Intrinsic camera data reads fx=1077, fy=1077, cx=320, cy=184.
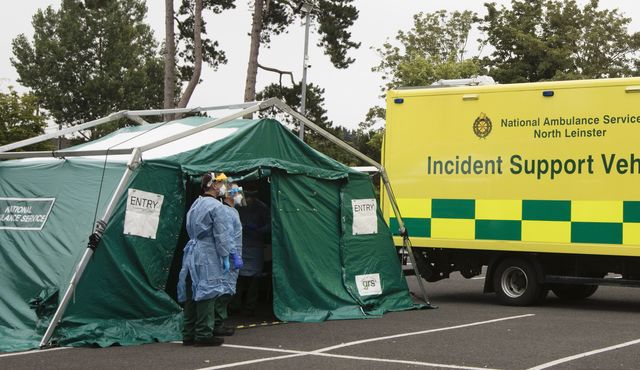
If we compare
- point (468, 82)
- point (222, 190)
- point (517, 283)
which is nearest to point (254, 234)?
point (222, 190)

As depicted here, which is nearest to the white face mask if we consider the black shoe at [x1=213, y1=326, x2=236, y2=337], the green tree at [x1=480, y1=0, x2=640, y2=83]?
the black shoe at [x1=213, y1=326, x2=236, y2=337]

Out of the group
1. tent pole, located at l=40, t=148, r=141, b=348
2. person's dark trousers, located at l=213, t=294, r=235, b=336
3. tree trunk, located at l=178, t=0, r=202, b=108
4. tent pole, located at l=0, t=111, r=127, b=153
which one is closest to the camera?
tent pole, located at l=40, t=148, r=141, b=348

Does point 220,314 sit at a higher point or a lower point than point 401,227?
lower

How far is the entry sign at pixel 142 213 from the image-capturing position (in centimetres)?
1095

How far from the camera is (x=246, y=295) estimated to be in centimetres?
1327

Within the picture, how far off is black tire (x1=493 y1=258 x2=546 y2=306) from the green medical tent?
4.69 feet

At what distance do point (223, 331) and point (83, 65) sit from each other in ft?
198

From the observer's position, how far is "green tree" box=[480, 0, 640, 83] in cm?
4178

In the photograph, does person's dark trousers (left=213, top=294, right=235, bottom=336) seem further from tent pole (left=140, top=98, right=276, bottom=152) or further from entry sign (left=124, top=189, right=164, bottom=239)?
tent pole (left=140, top=98, right=276, bottom=152)

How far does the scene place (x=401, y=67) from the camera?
4888 cm

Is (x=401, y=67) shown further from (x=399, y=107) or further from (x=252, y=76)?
(x=399, y=107)

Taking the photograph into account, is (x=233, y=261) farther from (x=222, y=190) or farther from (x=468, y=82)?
(x=468, y=82)

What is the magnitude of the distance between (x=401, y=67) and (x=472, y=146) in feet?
114

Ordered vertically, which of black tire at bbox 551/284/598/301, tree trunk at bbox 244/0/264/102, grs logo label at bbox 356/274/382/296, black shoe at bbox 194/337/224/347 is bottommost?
black shoe at bbox 194/337/224/347
